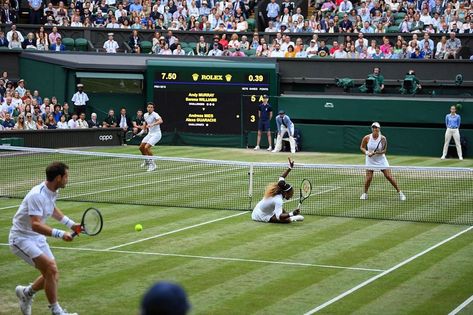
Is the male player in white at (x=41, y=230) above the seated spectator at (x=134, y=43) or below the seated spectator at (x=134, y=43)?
below

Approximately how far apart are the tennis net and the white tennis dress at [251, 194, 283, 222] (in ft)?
6.13

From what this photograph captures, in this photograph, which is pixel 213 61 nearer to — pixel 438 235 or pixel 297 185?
pixel 297 185

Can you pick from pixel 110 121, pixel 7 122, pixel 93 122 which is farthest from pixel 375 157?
pixel 110 121

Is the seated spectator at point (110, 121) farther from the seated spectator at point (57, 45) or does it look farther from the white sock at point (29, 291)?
the white sock at point (29, 291)

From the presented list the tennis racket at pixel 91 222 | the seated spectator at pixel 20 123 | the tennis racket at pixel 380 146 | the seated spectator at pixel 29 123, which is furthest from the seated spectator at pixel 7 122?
the tennis racket at pixel 91 222

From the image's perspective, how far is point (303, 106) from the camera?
37250 mm

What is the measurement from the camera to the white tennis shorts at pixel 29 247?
11.3m

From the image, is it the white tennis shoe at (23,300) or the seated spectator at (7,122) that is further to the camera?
Result: the seated spectator at (7,122)

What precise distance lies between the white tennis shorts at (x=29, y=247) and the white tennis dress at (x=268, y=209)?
832 centimetres

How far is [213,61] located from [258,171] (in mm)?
10221

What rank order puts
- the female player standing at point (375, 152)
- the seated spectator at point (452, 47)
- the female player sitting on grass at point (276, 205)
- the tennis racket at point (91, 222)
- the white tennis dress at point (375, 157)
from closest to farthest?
the tennis racket at point (91, 222), the female player sitting on grass at point (276, 205), the female player standing at point (375, 152), the white tennis dress at point (375, 157), the seated spectator at point (452, 47)

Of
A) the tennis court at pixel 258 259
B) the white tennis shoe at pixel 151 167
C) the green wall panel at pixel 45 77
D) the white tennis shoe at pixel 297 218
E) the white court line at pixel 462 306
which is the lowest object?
the white court line at pixel 462 306

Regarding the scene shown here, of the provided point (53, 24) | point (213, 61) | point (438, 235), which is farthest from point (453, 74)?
point (438, 235)

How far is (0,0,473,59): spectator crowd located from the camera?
127 ft
